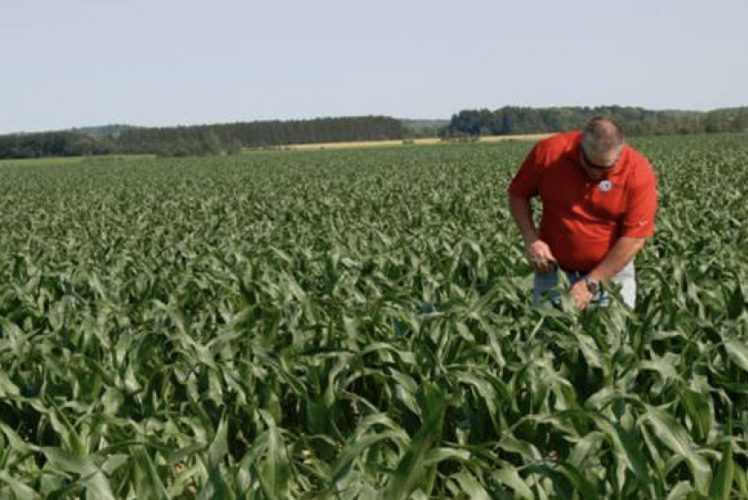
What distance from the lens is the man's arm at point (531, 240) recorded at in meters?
5.29

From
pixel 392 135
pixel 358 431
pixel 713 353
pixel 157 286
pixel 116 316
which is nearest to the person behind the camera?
pixel 358 431

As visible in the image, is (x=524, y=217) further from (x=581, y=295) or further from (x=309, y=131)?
(x=309, y=131)

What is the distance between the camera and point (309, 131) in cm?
13875

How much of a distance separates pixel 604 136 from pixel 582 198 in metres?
0.63

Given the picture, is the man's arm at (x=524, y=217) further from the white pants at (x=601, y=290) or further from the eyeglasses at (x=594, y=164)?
the eyeglasses at (x=594, y=164)

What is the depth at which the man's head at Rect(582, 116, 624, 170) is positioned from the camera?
4.85 metres

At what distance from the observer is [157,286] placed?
292 inches

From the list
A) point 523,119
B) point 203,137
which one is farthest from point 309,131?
point 203,137

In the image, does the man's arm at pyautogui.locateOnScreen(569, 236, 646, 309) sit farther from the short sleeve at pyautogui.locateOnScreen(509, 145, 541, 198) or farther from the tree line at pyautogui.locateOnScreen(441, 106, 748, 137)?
the tree line at pyautogui.locateOnScreen(441, 106, 748, 137)

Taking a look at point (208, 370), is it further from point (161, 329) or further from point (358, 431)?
point (358, 431)

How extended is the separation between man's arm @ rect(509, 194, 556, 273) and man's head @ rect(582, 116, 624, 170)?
25.0 inches

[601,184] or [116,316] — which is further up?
[601,184]

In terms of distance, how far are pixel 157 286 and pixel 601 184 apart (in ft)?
12.8

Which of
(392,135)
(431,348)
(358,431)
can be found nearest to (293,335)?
(431,348)
